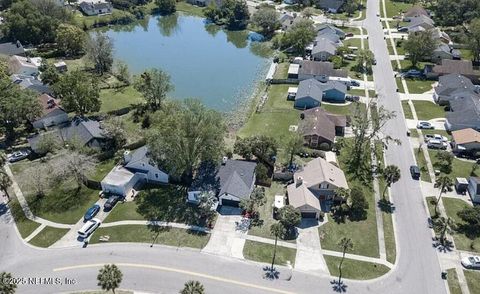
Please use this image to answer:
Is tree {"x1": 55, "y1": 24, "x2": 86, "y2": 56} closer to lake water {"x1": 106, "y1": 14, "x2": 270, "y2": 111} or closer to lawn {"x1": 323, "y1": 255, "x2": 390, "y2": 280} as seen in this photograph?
lake water {"x1": 106, "y1": 14, "x2": 270, "y2": 111}

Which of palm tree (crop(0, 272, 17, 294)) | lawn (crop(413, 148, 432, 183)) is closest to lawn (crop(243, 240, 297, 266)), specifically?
palm tree (crop(0, 272, 17, 294))

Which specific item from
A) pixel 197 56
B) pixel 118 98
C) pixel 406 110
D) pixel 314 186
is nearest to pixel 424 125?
pixel 406 110

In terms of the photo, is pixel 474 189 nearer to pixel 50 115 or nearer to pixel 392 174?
pixel 392 174

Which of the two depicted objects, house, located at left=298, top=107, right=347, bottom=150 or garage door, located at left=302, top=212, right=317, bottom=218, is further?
house, located at left=298, top=107, right=347, bottom=150

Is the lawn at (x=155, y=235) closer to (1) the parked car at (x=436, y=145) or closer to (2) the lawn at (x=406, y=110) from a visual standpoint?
(1) the parked car at (x=436, y=145)

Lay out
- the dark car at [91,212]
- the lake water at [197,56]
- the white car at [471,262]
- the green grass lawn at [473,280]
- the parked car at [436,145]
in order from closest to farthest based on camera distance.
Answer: the green grass lawn at [473,280], the white car at [471,262], the dark car at [91,212], the parked car at [436,145], the lake water at [197,56]

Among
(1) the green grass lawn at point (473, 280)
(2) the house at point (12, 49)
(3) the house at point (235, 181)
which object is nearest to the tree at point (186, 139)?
(3) the house at point (235, 181)

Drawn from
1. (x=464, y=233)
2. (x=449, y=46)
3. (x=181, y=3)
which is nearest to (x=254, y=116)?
(x=464, y=233)
